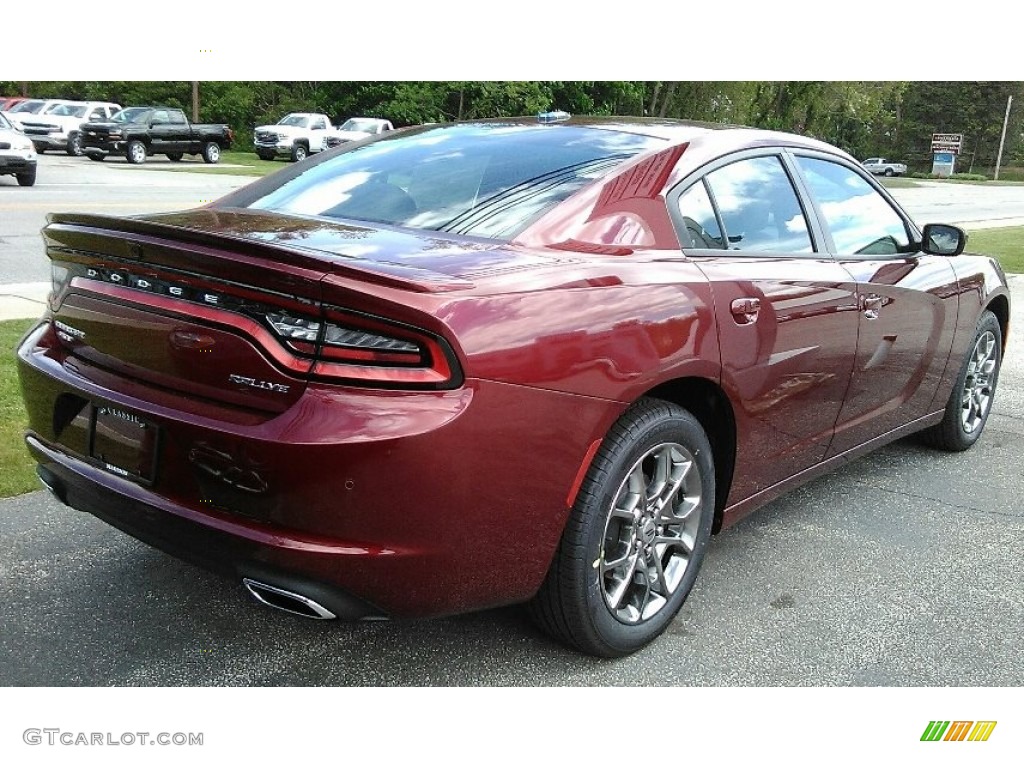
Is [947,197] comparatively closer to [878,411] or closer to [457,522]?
[878,411]

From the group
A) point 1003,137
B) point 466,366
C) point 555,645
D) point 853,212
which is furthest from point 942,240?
point 1003,137

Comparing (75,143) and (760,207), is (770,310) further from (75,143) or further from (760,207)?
(75,143)

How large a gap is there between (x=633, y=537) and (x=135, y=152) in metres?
27.1

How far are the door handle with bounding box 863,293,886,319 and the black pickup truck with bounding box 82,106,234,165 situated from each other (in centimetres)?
2521

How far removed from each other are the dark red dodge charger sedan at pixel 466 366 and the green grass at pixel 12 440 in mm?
1226

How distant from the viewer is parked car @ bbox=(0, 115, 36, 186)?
53.4ft

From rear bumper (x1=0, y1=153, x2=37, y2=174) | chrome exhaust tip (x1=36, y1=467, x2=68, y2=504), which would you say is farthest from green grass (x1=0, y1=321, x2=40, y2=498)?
rear bumper (x1=0, y1=153, x2=37, y2=174)

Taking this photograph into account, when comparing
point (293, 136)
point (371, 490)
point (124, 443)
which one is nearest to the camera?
point (371, 490)

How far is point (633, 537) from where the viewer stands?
108 inches

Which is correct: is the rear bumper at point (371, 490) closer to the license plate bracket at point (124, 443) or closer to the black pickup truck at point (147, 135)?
the license plate bracket at point (124, 443)

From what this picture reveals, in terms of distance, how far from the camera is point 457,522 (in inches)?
85.5

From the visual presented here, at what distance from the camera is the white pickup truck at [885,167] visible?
41.0 m
